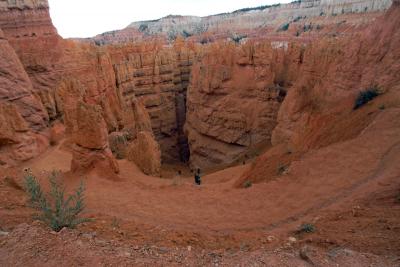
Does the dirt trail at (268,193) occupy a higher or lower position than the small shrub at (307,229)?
lower

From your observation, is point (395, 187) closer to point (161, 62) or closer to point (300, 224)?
point (300, 224)

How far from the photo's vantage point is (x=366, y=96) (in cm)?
1152

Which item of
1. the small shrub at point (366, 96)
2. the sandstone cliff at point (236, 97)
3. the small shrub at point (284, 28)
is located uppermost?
the small shrub at point (284, 28)

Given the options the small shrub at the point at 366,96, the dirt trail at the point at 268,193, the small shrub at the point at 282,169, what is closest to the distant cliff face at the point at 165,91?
the small shrub at the point at 366,96

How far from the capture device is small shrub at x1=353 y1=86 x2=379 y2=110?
11.4 m

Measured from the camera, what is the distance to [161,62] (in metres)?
29.7

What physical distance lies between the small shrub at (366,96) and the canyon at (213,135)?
26 cm

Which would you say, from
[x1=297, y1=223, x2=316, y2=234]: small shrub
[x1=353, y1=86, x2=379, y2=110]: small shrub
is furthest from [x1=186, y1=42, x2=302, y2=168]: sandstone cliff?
[x1=297, y1=223, x2=316, y2=234]: small shrub

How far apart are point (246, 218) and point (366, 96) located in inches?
327

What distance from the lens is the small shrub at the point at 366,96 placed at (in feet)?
37.6

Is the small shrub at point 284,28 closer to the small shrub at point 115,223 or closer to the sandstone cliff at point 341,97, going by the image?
the sandstone cliff at point 341,97

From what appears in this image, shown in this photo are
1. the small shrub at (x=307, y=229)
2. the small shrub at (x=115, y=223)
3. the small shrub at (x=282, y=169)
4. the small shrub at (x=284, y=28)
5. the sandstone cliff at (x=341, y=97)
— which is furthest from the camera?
the small shrub at (x=284, y=28)

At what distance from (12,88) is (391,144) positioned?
1757cm

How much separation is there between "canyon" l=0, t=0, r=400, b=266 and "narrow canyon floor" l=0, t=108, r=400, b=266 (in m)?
0.04
